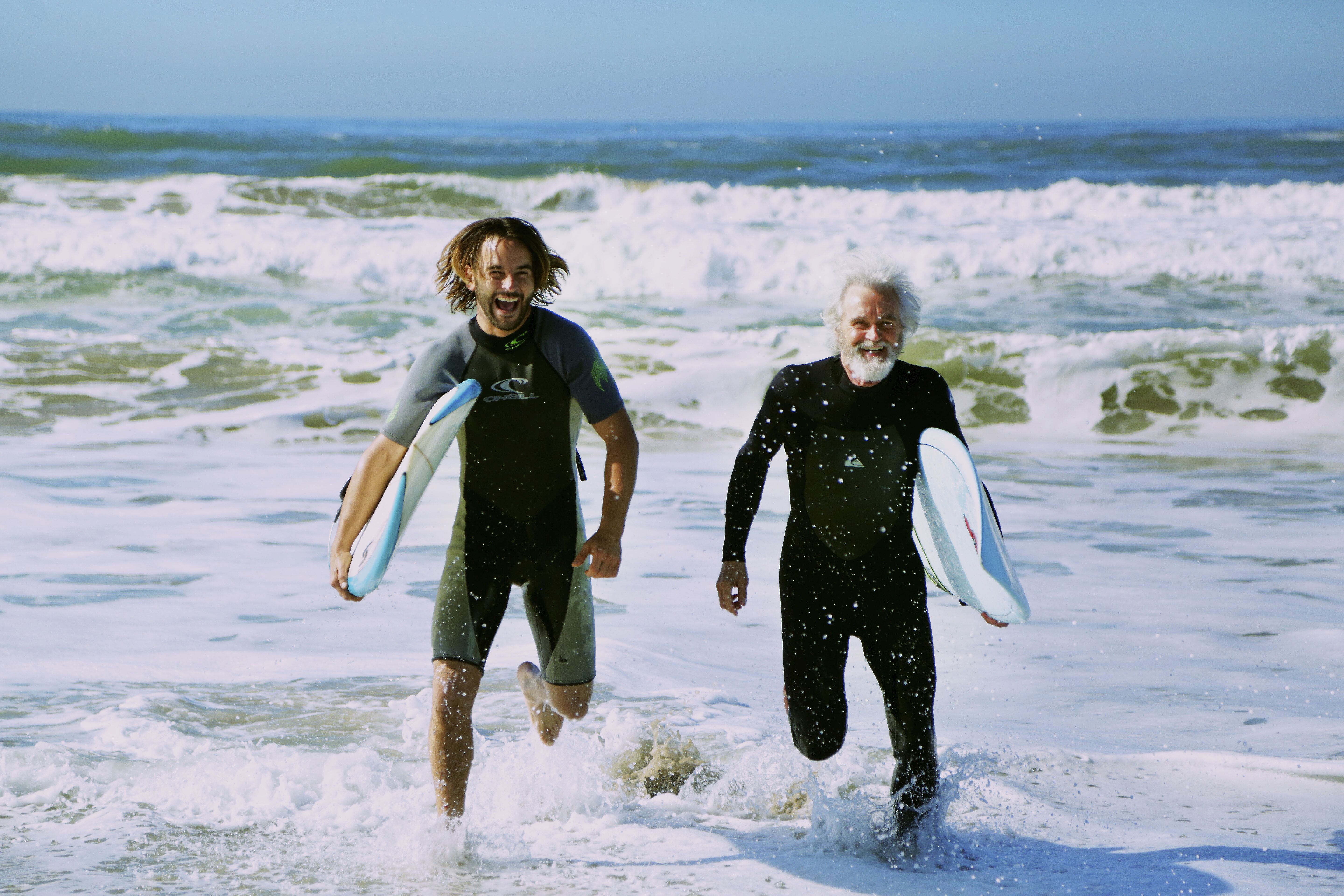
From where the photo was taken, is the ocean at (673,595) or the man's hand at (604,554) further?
the ocean at (673,595)

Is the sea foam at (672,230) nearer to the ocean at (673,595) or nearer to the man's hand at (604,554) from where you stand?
the ocean at (673,595)

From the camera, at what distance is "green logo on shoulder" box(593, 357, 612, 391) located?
3.50 metres

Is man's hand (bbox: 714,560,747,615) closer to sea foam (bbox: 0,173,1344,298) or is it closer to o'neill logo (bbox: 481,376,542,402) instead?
o'neill logo (bbox: 481,376,542,402)

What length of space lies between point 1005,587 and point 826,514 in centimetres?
52

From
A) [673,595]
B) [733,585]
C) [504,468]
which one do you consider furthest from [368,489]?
[673,595]

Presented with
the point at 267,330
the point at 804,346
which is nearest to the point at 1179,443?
the point at 804,346

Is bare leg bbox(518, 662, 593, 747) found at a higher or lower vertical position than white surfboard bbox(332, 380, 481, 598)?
lower

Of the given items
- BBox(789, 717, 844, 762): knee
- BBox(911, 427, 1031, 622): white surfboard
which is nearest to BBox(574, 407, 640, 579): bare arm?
BBox(789, 717, 844, 762): knee

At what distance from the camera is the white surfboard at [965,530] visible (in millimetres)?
3299

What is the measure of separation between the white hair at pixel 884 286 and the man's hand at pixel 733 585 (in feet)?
2.32

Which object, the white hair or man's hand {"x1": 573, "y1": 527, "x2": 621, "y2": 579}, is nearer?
the white hair

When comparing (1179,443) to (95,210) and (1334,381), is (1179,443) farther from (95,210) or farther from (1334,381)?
(95,210)

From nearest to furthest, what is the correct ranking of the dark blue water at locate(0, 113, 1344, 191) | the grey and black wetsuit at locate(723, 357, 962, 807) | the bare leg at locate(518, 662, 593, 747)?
the grey and black wetsuit at locate(723, 357, 962, 807) < the bare leg at locate(518, 662, 593, 747) < the dark blue water at locate(0, 113, 1344, 191)

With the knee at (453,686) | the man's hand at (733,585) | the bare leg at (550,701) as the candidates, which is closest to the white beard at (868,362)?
the man's hand at (733,585)
